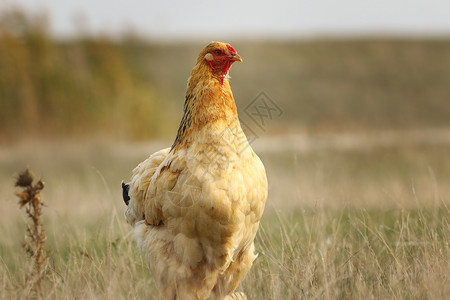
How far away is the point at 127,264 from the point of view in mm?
4266

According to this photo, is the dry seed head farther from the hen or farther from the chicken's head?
the chicken's head

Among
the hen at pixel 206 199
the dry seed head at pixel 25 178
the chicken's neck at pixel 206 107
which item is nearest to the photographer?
the dry seed head at pixel 25 178

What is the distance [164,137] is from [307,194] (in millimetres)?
11932

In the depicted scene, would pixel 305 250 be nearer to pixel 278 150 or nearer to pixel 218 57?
pixel 218 57

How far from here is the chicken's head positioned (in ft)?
11.4

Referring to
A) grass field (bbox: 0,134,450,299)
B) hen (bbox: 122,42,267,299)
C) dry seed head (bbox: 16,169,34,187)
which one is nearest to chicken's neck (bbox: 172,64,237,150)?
hen (bbox: 122,42,267,299)

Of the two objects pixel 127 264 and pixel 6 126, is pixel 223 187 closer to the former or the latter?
pixel 127 264

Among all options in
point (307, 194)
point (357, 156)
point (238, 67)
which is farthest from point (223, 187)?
point (238, 67)

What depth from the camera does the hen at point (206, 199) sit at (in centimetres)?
318

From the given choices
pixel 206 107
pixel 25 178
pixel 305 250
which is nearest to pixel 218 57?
pixel 206 107

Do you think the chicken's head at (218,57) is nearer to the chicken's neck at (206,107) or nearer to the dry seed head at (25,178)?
the chicken's neck at (206,107)

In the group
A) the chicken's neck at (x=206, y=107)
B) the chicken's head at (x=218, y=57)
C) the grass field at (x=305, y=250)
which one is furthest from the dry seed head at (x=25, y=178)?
the chicken's head at (x=218, y=57)

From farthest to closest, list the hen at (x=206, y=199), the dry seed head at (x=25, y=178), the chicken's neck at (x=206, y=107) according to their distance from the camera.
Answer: the chicken's neck at (x=206, y=107)
the hen at (x=206, y=199)
the dry seed head at (x=25, y=178)

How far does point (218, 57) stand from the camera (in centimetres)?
349
